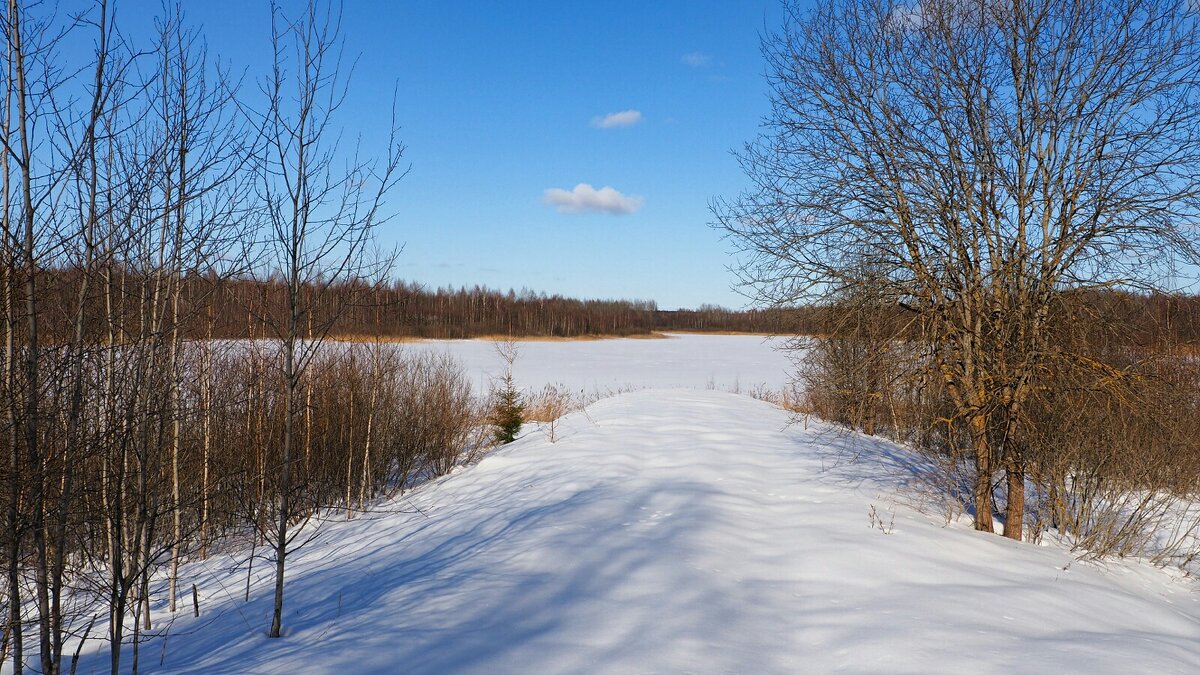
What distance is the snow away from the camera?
4121 millimetres

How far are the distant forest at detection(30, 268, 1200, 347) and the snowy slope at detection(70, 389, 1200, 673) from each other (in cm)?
228

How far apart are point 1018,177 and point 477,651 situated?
6.89 m

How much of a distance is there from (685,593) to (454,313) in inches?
2711

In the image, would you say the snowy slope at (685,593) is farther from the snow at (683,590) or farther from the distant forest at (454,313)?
the distant forest at (454,313)

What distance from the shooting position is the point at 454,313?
235 ft

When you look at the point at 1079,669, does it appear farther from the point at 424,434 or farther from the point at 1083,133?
the point at 424,434

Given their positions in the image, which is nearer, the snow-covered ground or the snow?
the snow

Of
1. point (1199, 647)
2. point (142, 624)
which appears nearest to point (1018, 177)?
point (1199, 647)

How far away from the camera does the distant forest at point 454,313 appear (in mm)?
5074

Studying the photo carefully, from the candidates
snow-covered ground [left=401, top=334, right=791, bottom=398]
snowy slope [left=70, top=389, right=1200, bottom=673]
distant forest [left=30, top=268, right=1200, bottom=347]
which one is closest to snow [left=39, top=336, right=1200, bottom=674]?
snowy slope [left=70, top=389, right=1200, bottom=673]

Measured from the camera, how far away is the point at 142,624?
6.22 m

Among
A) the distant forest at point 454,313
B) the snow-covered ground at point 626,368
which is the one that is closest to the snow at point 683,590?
the distant forest at point 454,313

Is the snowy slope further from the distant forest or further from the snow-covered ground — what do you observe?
the snow-covered ground

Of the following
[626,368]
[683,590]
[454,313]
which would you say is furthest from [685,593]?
[454,313]
